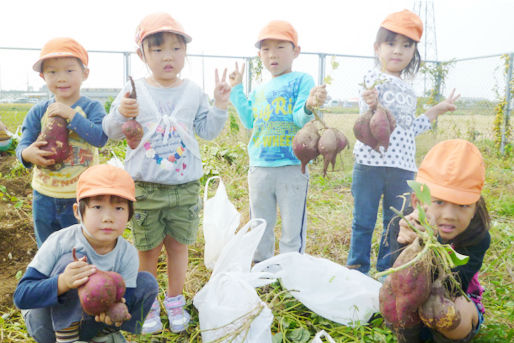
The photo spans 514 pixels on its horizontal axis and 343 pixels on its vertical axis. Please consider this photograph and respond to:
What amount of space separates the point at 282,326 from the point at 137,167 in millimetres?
1205

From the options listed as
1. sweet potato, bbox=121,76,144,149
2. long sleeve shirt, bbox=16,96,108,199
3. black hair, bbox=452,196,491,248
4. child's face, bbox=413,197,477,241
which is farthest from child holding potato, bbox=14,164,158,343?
black hair, bbox=452,196,491,248

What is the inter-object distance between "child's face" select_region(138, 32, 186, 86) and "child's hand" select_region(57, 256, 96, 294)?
110 centimetres

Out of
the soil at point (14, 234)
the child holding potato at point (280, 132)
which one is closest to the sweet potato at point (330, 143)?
the child holding potato at point (280, 132)

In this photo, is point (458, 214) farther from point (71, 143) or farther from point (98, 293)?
point (71, 143)

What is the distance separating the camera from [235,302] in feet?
6.59

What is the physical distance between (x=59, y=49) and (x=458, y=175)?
2.07 metres

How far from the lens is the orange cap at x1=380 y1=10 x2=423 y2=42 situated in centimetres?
231

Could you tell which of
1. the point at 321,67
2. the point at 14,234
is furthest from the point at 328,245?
the point at 321,67

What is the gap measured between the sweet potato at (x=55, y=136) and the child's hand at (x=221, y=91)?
2.71 ft

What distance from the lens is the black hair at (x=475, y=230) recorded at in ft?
5.77

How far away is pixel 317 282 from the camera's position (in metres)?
2.36

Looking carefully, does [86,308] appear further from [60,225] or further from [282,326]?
[282,326]

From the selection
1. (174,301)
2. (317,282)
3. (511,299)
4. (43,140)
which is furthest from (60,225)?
(511,299)

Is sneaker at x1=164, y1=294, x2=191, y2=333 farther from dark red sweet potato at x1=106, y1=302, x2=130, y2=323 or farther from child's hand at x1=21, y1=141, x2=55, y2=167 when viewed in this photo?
child's hand at x1=21, y1=141, x2=55, y2=167
